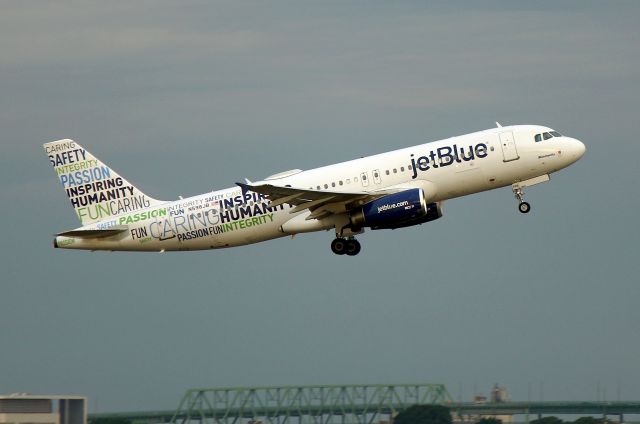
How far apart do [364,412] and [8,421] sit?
32.2 metres

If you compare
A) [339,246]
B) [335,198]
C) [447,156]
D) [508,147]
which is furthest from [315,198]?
[508,147]

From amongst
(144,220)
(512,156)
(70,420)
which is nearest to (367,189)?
(512,156)

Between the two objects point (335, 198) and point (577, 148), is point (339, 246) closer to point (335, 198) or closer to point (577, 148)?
point (335, 198)

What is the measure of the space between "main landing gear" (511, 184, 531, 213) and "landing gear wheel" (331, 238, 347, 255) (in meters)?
9.71

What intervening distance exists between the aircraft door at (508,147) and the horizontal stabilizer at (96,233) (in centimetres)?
2108

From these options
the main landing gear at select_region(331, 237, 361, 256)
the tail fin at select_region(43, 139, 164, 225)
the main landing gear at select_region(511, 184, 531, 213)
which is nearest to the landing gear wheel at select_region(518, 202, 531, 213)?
the main landing gear at select_region(511, 184, 531, 213)

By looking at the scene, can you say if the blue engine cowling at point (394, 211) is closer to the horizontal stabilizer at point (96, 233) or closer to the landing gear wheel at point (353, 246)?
the landing gear wheel at point (353, 246)

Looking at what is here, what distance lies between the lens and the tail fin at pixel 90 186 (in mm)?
74562

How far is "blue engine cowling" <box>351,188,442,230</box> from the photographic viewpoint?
221 ft

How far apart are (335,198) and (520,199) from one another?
33.3 feet

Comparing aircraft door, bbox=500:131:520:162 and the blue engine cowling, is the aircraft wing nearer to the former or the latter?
the blue engine cowling

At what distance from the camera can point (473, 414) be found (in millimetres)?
105438

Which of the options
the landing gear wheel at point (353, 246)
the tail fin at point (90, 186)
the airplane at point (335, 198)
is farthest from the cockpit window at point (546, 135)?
the tail fin at point (90, 186)

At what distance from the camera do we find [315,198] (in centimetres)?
6812
